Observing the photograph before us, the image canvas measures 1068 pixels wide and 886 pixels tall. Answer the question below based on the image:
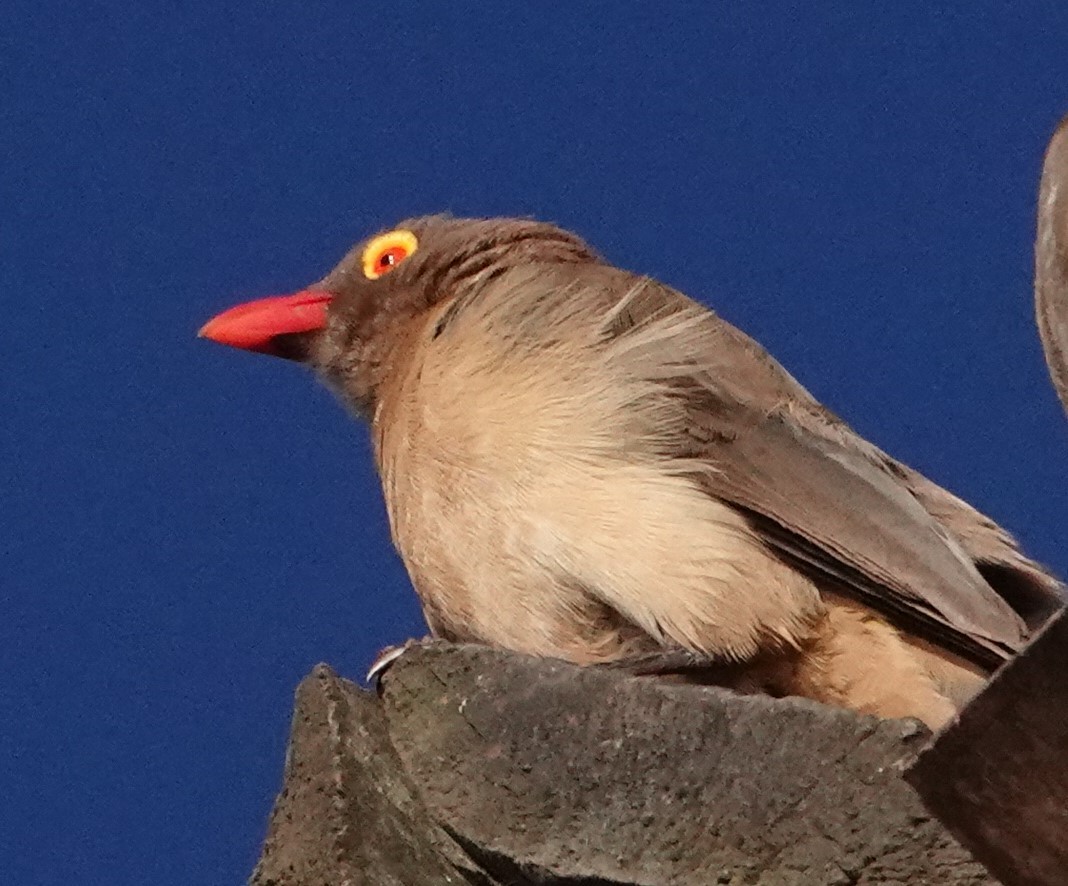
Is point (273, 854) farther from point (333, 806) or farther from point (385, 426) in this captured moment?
point (385, 426)

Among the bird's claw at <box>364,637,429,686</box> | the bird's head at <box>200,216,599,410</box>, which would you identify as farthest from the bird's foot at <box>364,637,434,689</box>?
the bird's head at <box>200,216,599,410</box>

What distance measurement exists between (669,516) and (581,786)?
134 centimetres

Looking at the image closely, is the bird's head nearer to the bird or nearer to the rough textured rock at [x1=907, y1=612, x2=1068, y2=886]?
the bird

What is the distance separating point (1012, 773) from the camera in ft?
7.23

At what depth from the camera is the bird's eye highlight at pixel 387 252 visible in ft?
17.5

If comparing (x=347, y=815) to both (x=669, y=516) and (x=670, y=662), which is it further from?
(x=669, y=516)

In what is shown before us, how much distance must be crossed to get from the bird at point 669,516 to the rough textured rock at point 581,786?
35.9 inches

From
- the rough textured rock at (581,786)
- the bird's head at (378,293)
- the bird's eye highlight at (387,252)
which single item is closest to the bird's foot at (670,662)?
the rough textured rock at (581,786)

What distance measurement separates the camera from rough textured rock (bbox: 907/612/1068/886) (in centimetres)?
215

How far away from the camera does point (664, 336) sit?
449 cm

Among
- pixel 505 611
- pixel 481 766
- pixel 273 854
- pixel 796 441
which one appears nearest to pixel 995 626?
pixel 796 441

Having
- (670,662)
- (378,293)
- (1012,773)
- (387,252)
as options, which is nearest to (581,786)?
(1012,773)

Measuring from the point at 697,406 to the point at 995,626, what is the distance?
880 millimetres

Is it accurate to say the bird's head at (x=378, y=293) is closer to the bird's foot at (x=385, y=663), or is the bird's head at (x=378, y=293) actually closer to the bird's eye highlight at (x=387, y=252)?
the bird's eye highlight at (x=387, y=252)
